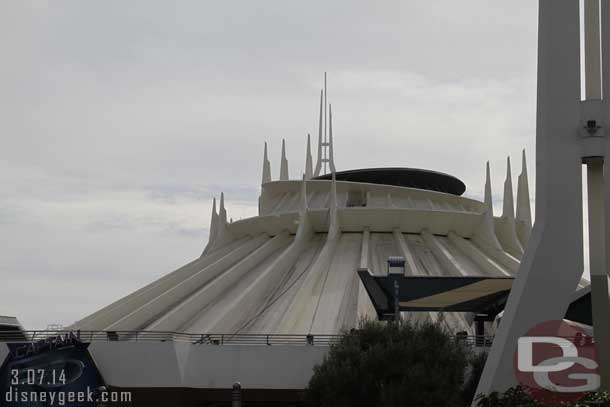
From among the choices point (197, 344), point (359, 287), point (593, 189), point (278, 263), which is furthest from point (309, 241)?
point (593, 189)

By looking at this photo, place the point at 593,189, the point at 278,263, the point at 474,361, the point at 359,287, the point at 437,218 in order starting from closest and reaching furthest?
the point at 593,189
the point at 474,361
the point at 359,287
the point at 278,263
the point at 437,218

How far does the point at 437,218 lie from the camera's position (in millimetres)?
46469

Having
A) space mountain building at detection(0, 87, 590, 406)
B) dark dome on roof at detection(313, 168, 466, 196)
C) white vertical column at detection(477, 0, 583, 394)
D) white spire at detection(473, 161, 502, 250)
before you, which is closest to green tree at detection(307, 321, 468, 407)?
space mountain building at detection(0, 87, 590, 406)

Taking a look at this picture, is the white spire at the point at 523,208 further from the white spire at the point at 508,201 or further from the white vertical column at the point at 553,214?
the white vertical column at the point at 553,214

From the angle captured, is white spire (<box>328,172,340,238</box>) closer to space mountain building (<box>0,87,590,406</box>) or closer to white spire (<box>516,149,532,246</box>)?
space mountain building (<box>0,87,590,406</box>)

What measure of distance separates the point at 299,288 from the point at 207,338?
647cm

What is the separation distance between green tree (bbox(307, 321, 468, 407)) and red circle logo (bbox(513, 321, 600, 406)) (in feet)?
15.7

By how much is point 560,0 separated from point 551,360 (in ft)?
27.4

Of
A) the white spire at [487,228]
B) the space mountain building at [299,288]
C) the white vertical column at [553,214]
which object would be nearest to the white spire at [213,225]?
the space mountain building at [299,288]

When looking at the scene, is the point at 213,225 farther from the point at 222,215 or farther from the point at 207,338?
the point at 207,338

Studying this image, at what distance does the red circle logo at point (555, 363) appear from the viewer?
842 inches

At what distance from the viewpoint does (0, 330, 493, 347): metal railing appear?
103 feet

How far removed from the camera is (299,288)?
39.0 meters

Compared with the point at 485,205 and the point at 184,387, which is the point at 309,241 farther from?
A: the point at 184,387
